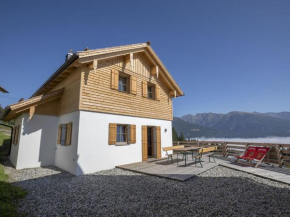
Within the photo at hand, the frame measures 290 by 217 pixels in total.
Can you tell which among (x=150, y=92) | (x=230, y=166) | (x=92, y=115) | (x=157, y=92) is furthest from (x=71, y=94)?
(x=230, y=166)

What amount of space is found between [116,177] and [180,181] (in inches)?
104

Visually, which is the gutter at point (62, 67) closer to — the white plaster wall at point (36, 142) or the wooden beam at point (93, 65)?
the wooden beam at point (93, 65)

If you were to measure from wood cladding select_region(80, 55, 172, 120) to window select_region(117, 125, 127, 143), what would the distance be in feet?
2.83

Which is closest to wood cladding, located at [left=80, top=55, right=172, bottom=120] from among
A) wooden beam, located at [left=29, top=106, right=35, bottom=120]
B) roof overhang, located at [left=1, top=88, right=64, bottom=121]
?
roof overhang, located at [left=1, top=88, right=64, bottom=121]

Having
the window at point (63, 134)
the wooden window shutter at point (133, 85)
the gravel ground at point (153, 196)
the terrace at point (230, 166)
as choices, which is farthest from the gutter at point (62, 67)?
the terrace at point (230, 166)

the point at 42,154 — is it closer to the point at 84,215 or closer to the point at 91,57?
the point at 91,57

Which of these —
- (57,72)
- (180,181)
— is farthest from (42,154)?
(180,181)

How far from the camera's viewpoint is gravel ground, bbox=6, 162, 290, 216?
3.53 metres

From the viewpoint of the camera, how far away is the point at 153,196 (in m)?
4.36

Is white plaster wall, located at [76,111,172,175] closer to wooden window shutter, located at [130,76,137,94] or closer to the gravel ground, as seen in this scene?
the gravel ground

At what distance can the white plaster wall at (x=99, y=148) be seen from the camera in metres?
7.06

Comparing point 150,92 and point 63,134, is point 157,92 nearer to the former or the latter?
point 150,92

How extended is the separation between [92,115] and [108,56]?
337 centimetres

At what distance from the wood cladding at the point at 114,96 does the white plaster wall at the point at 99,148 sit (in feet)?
1.37
